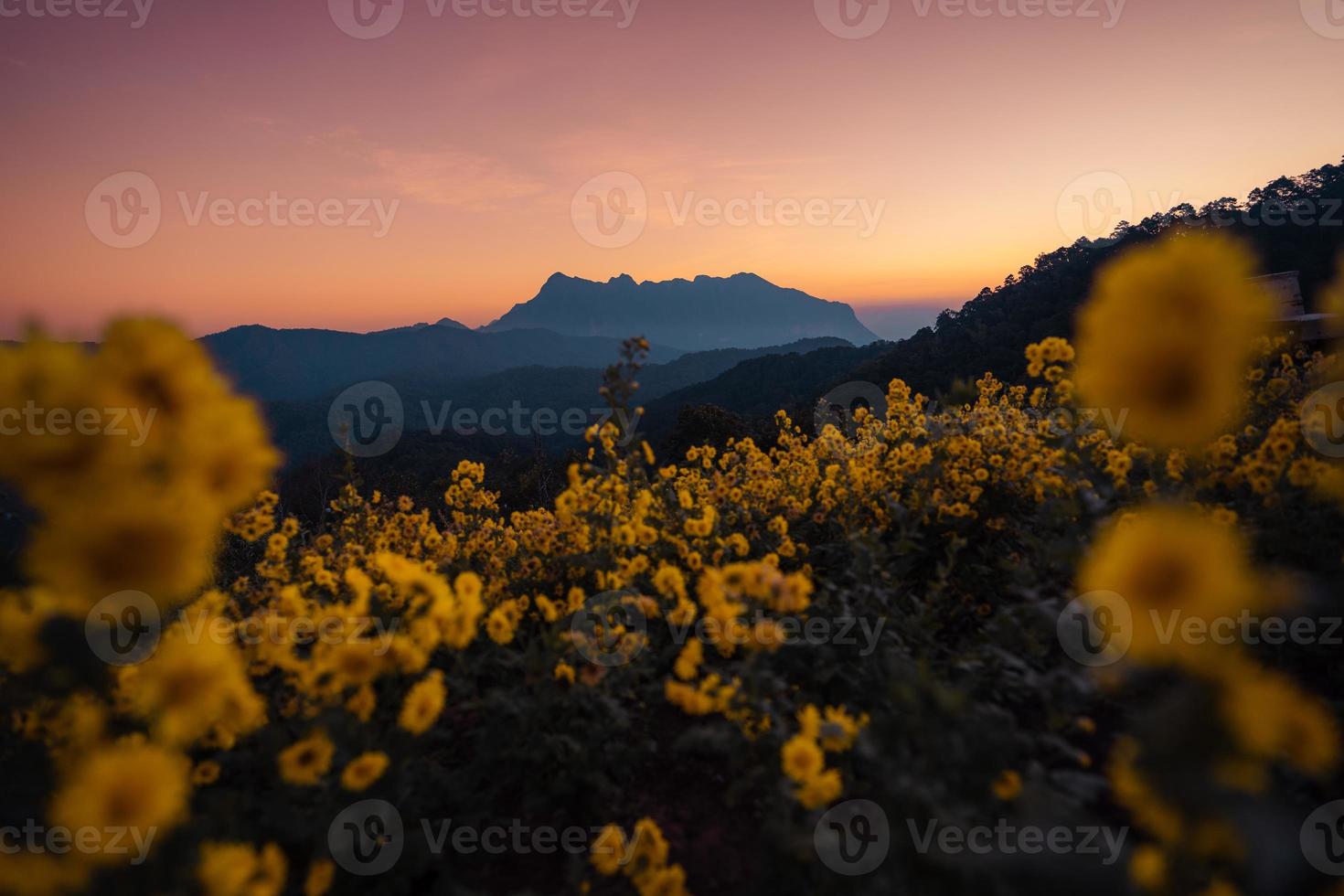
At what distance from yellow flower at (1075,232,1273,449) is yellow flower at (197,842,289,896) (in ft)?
9.83

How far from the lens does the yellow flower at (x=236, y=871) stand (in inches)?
70.7

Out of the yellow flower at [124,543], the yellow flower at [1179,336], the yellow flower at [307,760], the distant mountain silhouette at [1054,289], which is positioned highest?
the distant mountain silhouette at [1054,289]

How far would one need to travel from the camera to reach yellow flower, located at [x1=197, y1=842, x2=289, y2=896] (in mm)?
1795

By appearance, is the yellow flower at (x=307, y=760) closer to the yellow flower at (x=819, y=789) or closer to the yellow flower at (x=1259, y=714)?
the yellow flower at (x=819, y=789)

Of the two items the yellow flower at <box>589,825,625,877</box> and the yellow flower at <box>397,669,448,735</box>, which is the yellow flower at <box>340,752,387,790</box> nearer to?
the yellow flower at <box>397,669,448,735</box>

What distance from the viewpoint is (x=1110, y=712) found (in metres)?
3.26

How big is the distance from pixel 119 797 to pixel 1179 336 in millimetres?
3356

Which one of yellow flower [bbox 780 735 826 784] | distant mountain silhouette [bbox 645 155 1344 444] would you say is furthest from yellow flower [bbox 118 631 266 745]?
distant mountain silhouette [bbox 645 155 1344 444]

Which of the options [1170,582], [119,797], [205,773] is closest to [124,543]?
[119,797]

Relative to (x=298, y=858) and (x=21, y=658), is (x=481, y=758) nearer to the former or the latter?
(x=298, y=858)

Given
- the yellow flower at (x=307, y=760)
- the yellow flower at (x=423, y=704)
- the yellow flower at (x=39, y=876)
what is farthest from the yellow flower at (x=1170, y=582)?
the yellow flower at (x=39, y=876)

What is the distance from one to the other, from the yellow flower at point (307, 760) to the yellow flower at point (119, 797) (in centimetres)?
37

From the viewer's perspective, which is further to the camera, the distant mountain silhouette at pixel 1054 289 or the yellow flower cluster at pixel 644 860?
the distant mountain silhouette at pixel 1054 289

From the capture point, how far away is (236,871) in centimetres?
180
